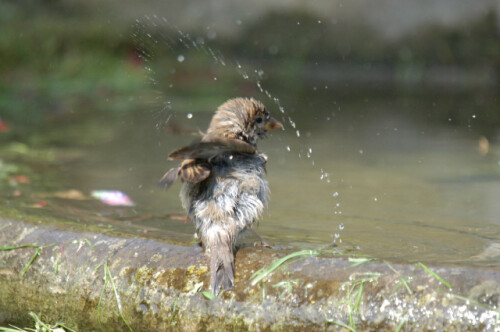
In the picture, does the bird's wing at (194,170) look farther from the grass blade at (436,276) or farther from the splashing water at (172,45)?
the splashing water at (172,45)

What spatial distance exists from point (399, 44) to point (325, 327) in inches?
504

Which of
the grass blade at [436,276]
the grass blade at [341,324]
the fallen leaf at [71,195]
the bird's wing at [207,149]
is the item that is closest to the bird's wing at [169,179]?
the bird's wing at [207,149]

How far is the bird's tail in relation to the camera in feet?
9.25

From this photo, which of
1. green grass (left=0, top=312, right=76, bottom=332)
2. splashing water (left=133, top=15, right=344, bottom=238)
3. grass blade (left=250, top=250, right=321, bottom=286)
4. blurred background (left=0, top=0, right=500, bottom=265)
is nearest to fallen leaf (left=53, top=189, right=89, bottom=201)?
blurred background (left=0, top=0, right=500, bottom=265)

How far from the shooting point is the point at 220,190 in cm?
331

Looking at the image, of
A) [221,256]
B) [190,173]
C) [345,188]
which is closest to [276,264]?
[221,256]

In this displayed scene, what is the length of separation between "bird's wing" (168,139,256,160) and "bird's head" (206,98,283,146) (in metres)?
0.41

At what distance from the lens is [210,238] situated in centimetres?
307

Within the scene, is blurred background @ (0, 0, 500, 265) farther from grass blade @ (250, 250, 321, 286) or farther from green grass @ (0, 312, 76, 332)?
green grass @ (0, 312, 76, 332)

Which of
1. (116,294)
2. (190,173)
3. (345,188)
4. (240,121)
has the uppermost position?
(240,121)

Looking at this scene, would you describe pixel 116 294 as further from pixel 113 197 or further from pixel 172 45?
pixel 172 45

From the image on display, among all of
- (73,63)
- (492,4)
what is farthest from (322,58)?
(73,63)

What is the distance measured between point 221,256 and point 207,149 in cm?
52

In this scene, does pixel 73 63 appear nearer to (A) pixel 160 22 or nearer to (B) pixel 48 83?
(B) pixel 48 83
